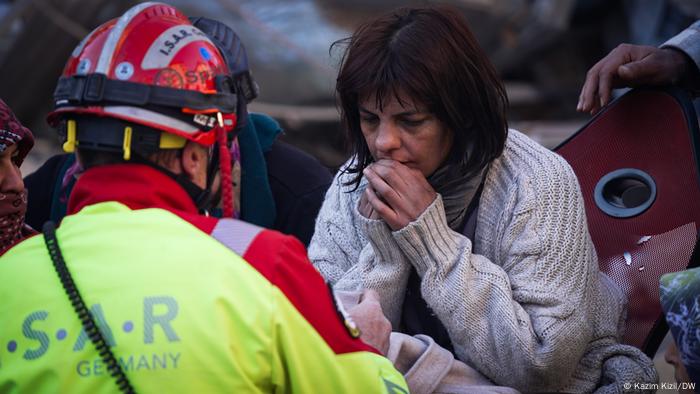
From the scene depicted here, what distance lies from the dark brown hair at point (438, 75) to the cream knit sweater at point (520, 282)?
0.12 meters

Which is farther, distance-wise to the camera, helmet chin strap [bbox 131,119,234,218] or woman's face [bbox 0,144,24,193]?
woman's face [bbox 0,144,24,193]

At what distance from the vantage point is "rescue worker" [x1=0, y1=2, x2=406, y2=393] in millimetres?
1905

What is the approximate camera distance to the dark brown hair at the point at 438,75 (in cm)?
289

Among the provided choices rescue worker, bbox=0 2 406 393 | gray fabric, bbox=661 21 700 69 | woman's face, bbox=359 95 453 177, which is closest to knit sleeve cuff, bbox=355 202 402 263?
woman's face, bbox=359 95 453 177

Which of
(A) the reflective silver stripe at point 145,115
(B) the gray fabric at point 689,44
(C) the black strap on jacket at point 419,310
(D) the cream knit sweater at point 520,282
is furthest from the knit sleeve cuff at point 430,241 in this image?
(B) the gray fabric at point 689,44

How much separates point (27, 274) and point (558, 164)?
5.26ft

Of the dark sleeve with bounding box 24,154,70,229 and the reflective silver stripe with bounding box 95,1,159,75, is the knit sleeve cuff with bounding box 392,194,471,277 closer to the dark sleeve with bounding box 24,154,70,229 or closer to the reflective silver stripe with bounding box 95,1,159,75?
the reflective silver stripe with bounding box 95,1,159,75

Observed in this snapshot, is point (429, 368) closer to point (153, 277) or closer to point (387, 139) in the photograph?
point (387, 139)

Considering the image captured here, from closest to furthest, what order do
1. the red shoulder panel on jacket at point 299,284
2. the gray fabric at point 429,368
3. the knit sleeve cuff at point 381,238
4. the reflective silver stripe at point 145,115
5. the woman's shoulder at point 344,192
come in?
the red shoulder panel on jacket at point 299,284, the reflective silver stripe at point 145,115, the gray fabric at point 429,368, the knit sleeve cuff at point 381,238, the woman's shoulder at point 344,192

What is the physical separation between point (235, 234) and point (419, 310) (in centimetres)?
109

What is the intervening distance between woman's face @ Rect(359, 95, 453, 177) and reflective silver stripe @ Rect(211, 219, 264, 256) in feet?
3.06

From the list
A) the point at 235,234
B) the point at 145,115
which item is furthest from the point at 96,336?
the point at 145,115

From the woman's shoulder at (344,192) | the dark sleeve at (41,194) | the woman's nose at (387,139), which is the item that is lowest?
the dark sleeve at (41,194)

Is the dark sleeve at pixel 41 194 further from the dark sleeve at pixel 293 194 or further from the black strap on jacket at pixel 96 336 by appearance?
the black strap on jacket at pixel 96 336
